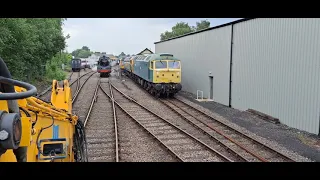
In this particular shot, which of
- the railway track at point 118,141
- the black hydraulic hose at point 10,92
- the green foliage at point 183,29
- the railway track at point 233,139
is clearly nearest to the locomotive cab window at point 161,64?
the railway track at point 233,139

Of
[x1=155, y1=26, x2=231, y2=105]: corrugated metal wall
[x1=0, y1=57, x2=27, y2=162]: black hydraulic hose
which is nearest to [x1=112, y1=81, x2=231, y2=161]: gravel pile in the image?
[x1=155, y1=26, x2=231, y2=105]: corrugated metal wall

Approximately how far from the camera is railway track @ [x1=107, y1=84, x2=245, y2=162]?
28.7 feet

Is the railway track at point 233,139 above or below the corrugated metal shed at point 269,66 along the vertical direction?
below

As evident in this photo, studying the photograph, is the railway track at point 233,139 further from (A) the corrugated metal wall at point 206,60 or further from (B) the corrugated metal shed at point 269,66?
(A) the corrugated metal wall at point 206,60

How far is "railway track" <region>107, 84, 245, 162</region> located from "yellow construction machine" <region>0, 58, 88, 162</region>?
3.69 m

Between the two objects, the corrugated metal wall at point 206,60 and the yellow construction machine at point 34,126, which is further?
the corrugated metal wall at point 206,60

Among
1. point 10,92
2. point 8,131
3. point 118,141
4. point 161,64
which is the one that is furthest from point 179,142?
point 161,64

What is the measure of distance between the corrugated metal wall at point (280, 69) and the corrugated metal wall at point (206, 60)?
112cm

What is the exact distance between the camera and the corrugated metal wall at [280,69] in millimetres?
11461
